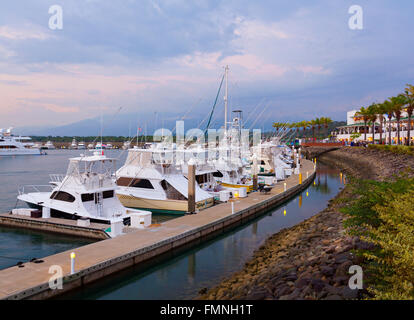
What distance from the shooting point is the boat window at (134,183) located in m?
26.3

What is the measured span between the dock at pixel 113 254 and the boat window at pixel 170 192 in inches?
143

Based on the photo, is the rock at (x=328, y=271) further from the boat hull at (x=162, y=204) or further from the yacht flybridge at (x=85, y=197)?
the boat hull at (x=162, y=204)

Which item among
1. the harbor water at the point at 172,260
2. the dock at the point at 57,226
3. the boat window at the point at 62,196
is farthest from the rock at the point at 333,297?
the boat window at the point at 62,196

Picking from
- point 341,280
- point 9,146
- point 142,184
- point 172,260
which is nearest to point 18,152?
point 9,146

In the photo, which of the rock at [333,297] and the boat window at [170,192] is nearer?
the rock at [333,297]

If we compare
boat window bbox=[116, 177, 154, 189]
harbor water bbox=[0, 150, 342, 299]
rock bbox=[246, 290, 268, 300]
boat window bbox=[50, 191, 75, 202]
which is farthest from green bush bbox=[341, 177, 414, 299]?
boat window bbox=[116, 177, 154, 189]

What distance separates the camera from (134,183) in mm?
26812

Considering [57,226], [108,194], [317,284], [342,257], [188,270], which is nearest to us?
[317,284]

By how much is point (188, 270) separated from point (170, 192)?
11.2m

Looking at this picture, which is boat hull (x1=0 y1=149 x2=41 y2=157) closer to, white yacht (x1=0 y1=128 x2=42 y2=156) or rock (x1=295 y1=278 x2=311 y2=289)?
white yacht (x1=0 y1=128 x2=42 y2=156)

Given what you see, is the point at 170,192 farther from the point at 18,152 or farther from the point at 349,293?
the point at 18,152
